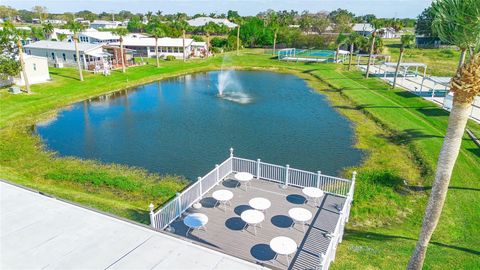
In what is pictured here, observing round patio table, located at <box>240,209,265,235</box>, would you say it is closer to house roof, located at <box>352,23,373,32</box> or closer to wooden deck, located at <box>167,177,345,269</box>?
wooden deck, located at <box>167,177,345,269</box>

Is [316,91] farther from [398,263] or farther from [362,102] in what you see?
[398,263]

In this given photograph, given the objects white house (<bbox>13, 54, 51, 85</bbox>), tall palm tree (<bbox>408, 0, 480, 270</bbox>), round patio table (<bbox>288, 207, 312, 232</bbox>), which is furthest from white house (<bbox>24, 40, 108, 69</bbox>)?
tall palm tree (<bbox>408, 0, 480, 270</bbox>)

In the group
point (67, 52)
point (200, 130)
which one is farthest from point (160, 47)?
point (200, 130)

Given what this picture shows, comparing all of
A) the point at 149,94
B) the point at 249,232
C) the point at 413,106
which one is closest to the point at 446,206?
the point at 249,232

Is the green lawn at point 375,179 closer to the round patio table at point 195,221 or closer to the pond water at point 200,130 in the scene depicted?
the pond water at point 200,130

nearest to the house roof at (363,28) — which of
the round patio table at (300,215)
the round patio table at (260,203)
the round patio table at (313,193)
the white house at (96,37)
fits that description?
the white house at (96,37)

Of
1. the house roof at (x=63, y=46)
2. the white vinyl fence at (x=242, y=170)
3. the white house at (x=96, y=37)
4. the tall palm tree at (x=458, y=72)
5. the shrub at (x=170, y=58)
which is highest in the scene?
the tall palm tree at (x=458, y=72)
